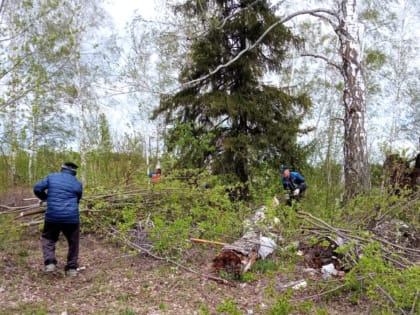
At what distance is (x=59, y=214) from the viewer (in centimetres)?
486

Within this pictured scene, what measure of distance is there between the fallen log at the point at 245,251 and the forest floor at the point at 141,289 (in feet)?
0.69

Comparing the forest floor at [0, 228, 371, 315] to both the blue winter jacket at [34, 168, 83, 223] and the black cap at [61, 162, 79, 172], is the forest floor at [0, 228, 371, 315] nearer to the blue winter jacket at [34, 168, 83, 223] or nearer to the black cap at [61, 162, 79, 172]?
the blue winter jacket at [34, 168, 83, 223]

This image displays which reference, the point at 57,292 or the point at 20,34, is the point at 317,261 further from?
the point at 20,34

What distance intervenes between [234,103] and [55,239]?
5.27 metres

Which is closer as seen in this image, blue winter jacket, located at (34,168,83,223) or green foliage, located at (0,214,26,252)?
blue winter jacket, located at (34,168,83,223)

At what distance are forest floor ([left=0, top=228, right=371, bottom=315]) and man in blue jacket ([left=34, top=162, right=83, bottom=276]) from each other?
24 cm

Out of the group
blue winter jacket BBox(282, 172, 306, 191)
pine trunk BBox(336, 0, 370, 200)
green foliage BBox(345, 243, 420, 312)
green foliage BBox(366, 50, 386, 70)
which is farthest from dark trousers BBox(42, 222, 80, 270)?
green foliage BBox(366, 50, 386, 70)

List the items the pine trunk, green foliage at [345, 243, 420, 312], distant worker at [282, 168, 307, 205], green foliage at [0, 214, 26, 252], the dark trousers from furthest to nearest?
distant worker at [282, 168, 307, 205]
the pine trunk
green foliage at [0, 214, 26, 252]
the dark trousers
green foliage at [345, 243, 420, 312]

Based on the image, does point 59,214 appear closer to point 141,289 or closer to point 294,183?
point 141,289

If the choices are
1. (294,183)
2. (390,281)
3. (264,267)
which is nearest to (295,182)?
(294,183)

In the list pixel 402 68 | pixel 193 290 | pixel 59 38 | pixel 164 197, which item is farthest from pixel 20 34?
pixel 402 68

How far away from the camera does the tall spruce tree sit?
8844mm

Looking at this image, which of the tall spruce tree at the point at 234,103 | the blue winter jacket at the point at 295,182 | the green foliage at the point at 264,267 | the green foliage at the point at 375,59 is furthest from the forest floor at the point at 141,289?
the green foliage at the point at 375,59

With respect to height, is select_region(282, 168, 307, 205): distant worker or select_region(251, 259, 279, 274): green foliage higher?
select_region(282, 168, 307, 205): distant worker
